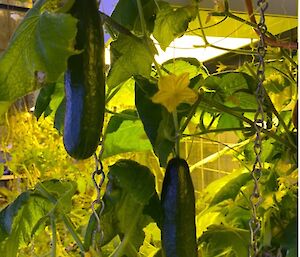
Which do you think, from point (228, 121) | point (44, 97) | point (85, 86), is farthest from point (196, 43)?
point (85, 86)

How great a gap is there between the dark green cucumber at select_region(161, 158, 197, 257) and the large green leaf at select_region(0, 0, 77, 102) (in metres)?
0.12

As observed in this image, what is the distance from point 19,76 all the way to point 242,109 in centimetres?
23

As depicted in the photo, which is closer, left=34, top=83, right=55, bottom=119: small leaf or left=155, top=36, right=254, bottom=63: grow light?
left=34, top=83, right=55, bottom=119: small leaf

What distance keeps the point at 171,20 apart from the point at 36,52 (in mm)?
172

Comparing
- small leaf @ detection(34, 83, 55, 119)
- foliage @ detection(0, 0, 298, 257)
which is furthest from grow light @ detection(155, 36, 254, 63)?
small leaf @ detection(34, 83, 55, 119)

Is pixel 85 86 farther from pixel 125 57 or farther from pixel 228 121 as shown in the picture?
pixel 228 121

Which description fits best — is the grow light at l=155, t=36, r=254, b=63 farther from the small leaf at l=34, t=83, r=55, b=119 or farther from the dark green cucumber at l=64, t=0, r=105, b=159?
the dark green cucumber at l=64, t=0, r=105, b=159

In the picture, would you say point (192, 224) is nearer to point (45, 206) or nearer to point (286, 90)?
point (45, 206)

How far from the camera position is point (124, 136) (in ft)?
1.78

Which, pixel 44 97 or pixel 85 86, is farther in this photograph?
pixel 44 97

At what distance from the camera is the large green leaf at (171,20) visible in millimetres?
442

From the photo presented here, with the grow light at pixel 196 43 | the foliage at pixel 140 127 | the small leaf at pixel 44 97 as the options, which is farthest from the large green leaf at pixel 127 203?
the grow light at pixel 196 43

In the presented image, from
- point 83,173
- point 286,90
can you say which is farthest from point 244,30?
point 83,173

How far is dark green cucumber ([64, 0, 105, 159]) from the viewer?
1.04 feet
